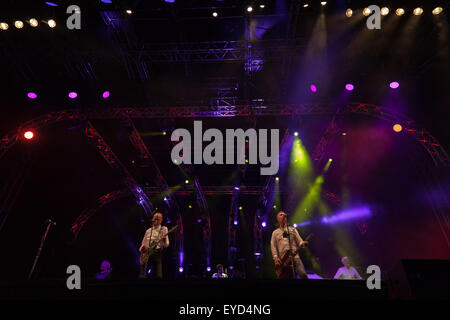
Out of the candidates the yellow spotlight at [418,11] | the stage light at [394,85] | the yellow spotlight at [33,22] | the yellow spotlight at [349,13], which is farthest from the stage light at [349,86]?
the yellow spotlight at [33,22]

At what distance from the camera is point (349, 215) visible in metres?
10.1

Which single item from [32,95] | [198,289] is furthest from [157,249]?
[32,95]

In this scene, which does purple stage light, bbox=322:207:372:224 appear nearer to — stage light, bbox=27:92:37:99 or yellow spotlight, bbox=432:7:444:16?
yellow spotlight, bbox=432:7:444:16

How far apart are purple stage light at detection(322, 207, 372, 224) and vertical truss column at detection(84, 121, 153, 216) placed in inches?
316

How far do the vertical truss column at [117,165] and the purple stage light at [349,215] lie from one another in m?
8.02

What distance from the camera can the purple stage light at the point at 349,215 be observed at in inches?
356

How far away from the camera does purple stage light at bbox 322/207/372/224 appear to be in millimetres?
9053

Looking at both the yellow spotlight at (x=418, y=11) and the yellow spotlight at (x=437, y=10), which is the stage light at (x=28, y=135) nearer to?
the yellow spotlight at (x=418, y=11)

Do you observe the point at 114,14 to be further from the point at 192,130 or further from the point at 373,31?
the point at 373,31

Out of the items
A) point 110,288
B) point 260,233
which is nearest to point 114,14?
point 110,288

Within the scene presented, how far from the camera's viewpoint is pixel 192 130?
9.14 meters

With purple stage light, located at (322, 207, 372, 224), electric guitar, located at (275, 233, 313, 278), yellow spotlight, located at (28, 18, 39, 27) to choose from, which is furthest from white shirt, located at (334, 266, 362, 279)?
yellow spotlight, located at (28, 18, 39, 27)

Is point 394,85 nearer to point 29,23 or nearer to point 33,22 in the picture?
point 33,22

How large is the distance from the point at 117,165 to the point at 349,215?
29.7 feet
